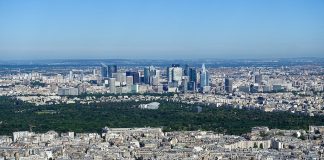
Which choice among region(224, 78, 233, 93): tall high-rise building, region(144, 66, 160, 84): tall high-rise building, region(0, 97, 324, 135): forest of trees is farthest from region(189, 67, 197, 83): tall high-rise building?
region(0, 97, 324, 135): forest of trees

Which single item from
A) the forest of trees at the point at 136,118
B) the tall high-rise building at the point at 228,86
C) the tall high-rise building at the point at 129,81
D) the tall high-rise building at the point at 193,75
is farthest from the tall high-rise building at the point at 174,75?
the forest of trees at the point at 136,118

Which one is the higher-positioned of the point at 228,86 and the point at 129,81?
the point at 228,86

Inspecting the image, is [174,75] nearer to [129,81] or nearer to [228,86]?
[129,81]

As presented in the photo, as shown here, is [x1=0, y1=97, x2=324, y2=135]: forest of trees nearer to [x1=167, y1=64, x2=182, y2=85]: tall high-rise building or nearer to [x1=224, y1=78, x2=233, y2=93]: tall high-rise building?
[x1=224, y1=78, x2=233, y2=93]: tall high-rise building

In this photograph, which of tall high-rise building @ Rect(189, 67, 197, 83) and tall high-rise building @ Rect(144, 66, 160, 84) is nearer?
tall high-rise building @ Rect(189, 67, 197, 83)

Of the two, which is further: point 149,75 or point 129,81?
point 149,75

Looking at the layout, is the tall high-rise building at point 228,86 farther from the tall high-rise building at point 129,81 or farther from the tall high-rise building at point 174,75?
the tall high-rise building at point 129,81

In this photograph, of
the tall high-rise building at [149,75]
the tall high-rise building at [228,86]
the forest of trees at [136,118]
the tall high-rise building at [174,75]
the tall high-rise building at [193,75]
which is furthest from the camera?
the tall high-rise building at [149,75]

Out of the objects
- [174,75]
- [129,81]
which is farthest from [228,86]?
[129,81]
